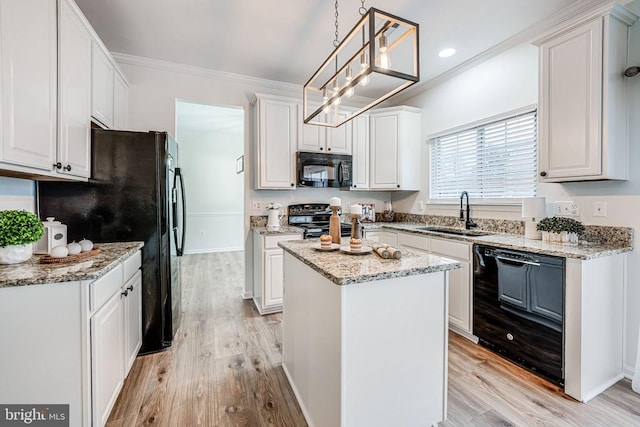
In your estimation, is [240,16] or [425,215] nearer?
[240,16]

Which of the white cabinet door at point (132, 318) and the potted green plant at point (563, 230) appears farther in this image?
the potted green plant at point (563, 230)

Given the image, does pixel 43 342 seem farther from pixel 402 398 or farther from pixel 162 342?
pixel 402 398

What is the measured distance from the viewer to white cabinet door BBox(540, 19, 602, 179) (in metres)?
1.95

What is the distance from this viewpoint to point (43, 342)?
1304mm

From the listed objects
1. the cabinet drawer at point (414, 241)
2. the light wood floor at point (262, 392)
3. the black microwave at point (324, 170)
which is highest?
the black microwave at point (324, 170)

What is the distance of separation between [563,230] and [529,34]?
180 centimetres

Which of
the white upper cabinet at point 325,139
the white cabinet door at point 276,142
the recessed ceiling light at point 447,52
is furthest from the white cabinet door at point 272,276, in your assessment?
the recessed ceiling light at point 447,52

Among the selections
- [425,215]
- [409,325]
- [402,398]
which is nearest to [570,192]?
[425,215]

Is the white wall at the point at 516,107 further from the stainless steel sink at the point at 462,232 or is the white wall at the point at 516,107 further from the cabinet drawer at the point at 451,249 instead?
the cabinet drawer at the point at 451,249

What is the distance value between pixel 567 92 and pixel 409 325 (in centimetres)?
208

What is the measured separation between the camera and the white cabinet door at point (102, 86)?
2219 millimetres

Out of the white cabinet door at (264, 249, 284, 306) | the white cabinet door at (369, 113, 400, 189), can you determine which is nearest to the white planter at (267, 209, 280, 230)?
the white cabinet door at (264, 249, 284, 306)

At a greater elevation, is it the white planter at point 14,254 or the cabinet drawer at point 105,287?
the white planter at point 14,254

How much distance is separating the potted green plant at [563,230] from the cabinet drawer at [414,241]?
3.32ft
